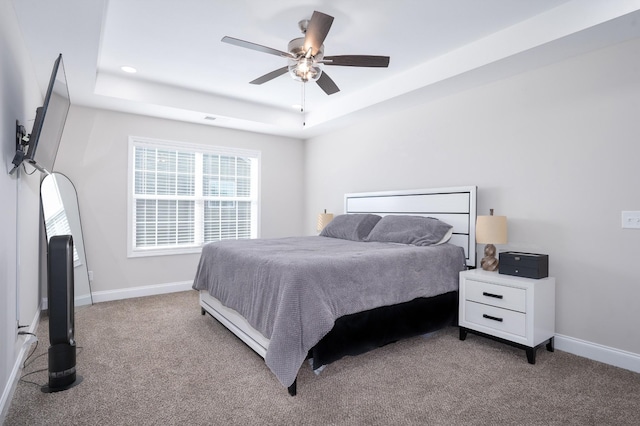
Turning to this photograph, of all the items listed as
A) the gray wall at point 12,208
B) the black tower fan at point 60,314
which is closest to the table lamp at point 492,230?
the black tower fan at point 60,314

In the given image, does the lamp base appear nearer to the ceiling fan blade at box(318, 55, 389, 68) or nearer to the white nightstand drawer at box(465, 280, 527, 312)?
the white nightstand drawer at box(465, 280, 527, 312)

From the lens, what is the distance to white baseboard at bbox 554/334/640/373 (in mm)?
2480

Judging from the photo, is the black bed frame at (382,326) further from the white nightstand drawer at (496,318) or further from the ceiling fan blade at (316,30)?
the ceiling fan blade at (316,30)

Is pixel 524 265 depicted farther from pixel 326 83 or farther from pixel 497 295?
pixel 326 83

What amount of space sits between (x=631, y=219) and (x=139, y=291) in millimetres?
4994

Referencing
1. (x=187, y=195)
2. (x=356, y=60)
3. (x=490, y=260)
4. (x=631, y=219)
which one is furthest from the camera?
(x=187, y=195)

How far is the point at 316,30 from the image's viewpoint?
227cm

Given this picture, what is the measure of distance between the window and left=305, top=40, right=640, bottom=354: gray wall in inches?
115

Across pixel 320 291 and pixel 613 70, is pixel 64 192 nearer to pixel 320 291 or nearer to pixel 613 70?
pixel 320 291

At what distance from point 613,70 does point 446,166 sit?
153cm

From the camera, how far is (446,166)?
12.4 feet

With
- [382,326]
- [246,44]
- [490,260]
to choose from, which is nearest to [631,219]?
[490,260]

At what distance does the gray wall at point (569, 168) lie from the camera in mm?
2543

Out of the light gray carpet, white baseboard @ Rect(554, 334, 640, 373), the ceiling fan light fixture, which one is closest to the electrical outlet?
white baseboard @ Rect(554, 334, 640, 373)
